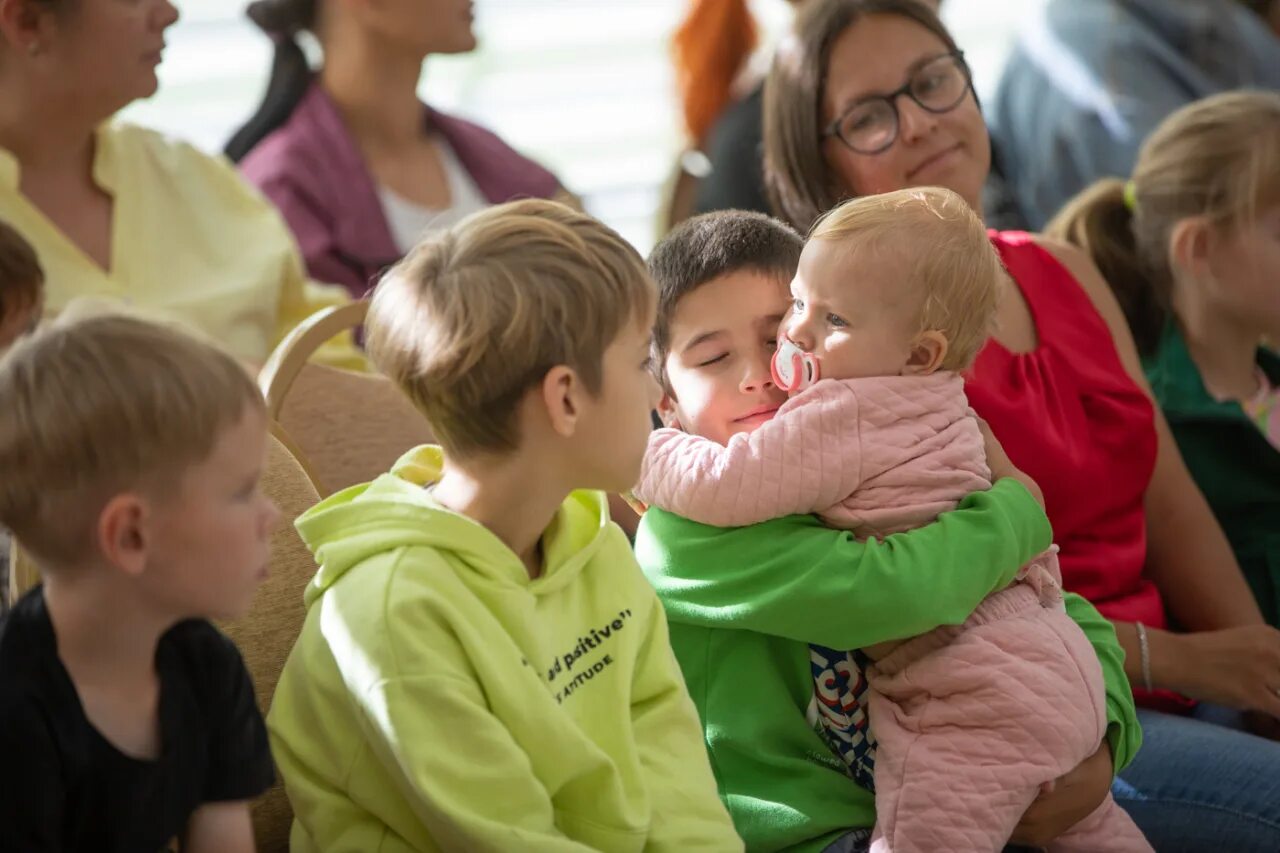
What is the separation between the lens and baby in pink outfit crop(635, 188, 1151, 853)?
1382 mm

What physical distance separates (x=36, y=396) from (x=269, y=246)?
1366 mm

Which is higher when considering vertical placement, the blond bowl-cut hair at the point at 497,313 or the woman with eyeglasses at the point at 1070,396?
the blond bowl-cut hair at the point at 497,313

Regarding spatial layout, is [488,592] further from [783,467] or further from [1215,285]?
[1215,285]

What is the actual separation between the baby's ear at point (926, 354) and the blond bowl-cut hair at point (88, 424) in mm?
688

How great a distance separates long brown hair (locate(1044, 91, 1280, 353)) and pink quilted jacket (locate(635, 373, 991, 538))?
875mm

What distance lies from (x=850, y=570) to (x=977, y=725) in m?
0.19

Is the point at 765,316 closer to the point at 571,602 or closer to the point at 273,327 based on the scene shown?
the point at 571,602

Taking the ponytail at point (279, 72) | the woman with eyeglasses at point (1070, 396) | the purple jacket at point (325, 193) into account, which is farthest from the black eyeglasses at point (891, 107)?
the ponytail at point (279, 72)

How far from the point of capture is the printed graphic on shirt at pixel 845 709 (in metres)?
1.47

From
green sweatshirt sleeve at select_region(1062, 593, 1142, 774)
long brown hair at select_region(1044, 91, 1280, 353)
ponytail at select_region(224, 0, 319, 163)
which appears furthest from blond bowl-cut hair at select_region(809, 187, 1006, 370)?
ponytail at select_region(224, 0, 319, 163)

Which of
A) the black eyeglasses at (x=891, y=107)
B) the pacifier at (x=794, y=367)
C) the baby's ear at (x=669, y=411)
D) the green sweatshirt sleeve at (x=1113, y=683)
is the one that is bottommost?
the green sweatshirt sleeve at (x=1113, y=683)

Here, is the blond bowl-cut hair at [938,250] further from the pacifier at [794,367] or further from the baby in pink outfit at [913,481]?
the pacifier at [794,367]

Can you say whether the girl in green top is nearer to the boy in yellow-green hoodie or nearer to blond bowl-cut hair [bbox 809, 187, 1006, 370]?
blond bowl-cut hair [bbox 809, 187, 1006, 370]

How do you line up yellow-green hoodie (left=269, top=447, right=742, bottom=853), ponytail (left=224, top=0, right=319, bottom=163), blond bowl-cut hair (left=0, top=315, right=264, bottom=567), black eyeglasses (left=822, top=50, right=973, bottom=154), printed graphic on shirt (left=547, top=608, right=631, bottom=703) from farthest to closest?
ponytail (left=224, top=0, right=319, bottom=163) → black eyeglasses (left=822, top=50, right=973, bottom=154) → printed graphic on shirt (left=547, top=608, right=631, bottom=703) → yellow-green hoodie (left=269, top=447, right=742, bottom=853) → blond bowl-cut hair (left=0, top=315, right=264, bottom=567)
